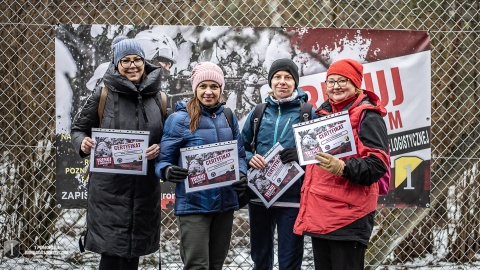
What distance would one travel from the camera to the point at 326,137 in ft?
10.2

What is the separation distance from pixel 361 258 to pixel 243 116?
1750 millimetres

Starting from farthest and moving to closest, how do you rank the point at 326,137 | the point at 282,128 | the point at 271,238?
the point at 271,238, the point at 282,128, the point at 326,137

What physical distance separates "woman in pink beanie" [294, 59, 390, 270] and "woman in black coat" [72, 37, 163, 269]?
37.3 inches

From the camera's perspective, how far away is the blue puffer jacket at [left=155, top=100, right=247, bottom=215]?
11.0 ft

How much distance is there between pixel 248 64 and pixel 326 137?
1.56m

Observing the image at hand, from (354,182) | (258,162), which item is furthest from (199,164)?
(354,182)

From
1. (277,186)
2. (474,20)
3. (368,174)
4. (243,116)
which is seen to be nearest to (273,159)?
(277,186)

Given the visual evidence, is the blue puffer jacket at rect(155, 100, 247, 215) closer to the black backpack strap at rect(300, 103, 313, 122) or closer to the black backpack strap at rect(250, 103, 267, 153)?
the black backpack strap at rect(250, 103, 267, 153)

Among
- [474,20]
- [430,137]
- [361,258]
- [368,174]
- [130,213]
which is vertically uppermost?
[474,20]

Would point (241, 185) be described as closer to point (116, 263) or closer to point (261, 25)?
point (116, 263)

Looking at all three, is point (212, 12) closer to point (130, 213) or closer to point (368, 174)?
point (130, 213)

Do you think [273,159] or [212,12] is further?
[212,12]

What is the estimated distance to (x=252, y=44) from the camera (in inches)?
177

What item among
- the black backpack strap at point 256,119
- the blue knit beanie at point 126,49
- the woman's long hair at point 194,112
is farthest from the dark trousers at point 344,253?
the blue knit beanie at point 126,49
